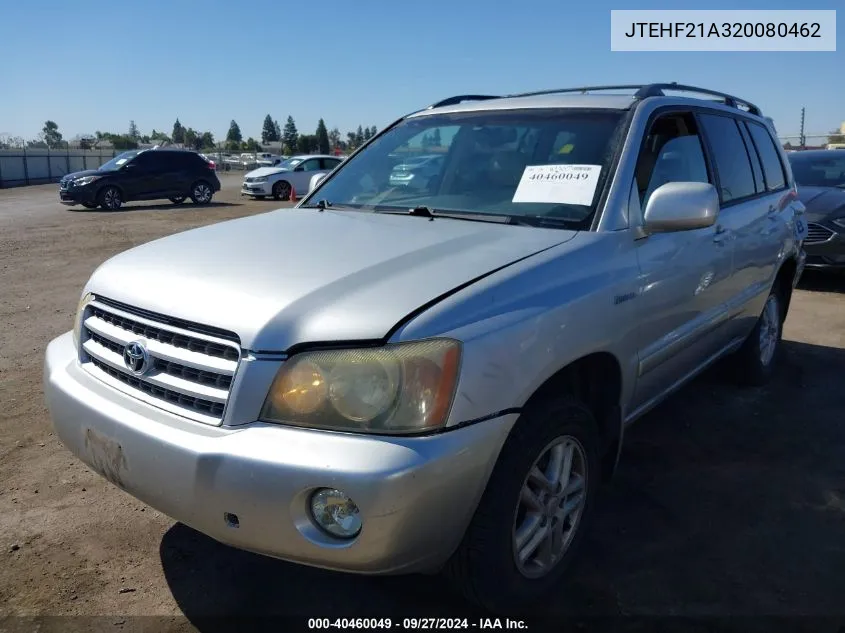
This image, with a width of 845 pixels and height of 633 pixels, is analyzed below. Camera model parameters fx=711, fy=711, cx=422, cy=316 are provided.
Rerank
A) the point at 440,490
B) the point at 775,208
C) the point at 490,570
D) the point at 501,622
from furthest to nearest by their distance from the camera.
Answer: the point at 775,208 → the point at 501,622 → the point at 490,570 → the point at 440,490

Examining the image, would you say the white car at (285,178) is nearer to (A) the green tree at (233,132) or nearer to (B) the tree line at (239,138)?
(B) the tree line at (239,138)

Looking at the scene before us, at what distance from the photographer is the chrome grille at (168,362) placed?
6.99ft

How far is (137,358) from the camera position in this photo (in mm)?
2346

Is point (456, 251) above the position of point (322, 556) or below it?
above

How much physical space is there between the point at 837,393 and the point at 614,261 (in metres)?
3.13

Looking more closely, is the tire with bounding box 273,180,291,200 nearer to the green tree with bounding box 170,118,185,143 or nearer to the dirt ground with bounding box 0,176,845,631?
the dirt ground with bounding box 0,176,845,631

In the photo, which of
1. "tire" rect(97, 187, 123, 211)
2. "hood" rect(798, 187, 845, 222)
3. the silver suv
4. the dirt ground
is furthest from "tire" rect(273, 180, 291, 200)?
the silver suv

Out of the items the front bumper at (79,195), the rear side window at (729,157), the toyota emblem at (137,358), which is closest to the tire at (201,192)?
the front bumper at (79,195)

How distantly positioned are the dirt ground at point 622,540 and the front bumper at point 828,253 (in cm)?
406

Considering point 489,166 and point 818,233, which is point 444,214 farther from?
point 818,233

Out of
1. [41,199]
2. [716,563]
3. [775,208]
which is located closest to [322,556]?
[716,563]

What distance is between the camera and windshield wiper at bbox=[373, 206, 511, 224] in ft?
9.86

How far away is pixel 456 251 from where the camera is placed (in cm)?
256

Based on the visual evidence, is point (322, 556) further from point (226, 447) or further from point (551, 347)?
point (551, 347)
